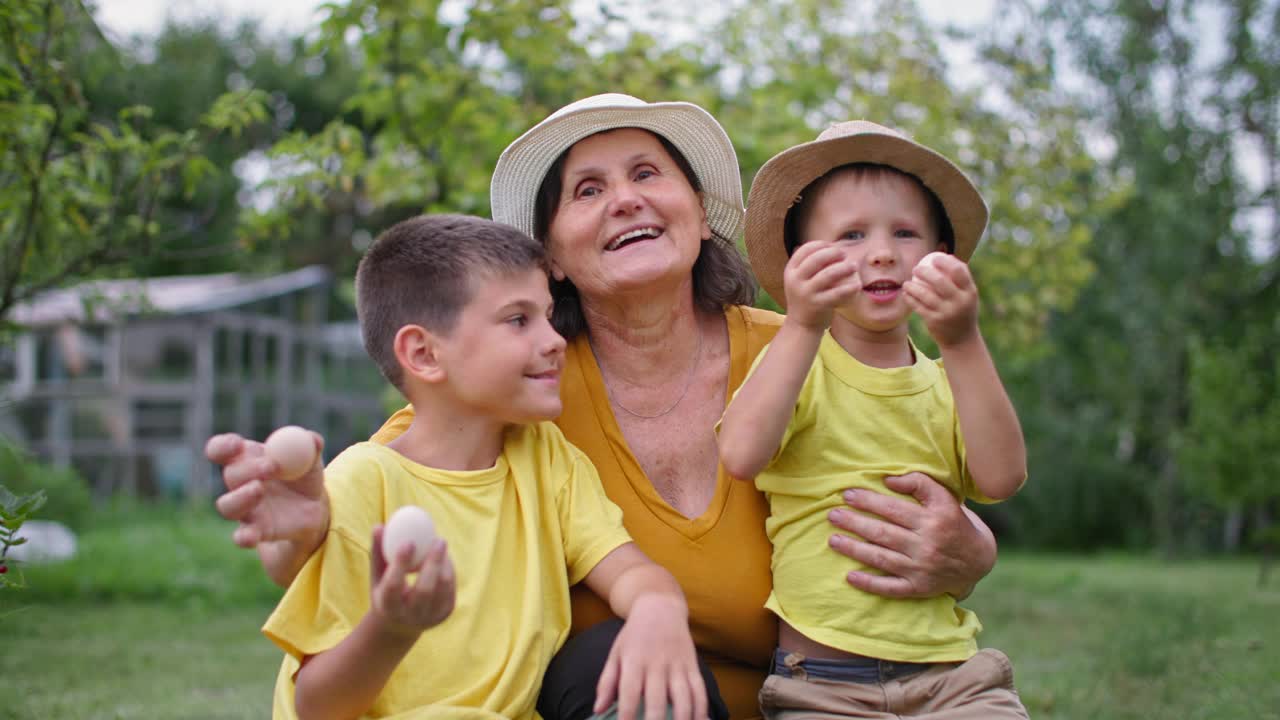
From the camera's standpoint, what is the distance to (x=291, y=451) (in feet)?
6.28

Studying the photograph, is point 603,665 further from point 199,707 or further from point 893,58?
point 893,58

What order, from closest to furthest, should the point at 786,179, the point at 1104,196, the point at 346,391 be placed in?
the point at 786,179 < the point at 1104,196 < the point at 346,391

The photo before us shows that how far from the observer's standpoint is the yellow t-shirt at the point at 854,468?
8.05 ft

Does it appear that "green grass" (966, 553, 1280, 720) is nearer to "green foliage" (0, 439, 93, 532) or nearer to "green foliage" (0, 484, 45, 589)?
"green foliage" (0, 484, 45, 589)

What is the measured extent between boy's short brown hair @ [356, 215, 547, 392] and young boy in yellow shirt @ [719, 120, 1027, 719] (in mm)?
561

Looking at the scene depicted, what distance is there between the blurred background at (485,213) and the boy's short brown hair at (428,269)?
791mm

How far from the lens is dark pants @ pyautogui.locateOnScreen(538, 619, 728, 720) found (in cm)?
224

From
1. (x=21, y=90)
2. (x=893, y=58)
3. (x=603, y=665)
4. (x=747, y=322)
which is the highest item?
(x=893, y=58)

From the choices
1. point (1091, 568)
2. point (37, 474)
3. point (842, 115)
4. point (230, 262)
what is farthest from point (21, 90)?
point (230, 262)

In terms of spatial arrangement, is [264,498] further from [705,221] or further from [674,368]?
[705,221]

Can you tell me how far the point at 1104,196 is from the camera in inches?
423

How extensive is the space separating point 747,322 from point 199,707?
3497mm

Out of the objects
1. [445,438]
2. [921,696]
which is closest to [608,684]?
[445,438]

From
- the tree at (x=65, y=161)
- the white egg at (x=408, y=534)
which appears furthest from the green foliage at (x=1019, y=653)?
the tree at (x=65, y=161)
